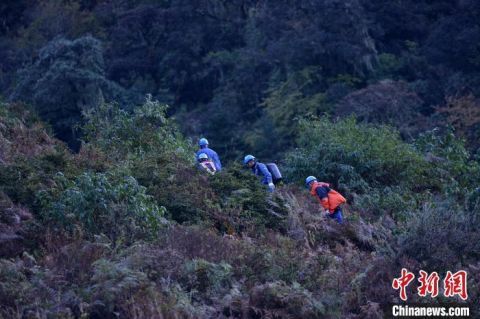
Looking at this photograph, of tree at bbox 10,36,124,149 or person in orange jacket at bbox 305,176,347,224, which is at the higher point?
tree at bbox 10,36,124,149

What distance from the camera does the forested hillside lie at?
434 inches

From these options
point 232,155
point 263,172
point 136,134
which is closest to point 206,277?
point 263,172

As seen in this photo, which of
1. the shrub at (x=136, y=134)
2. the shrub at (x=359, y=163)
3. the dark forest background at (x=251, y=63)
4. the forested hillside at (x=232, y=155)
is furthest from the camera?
the dark forest background at (x=251, y=63)

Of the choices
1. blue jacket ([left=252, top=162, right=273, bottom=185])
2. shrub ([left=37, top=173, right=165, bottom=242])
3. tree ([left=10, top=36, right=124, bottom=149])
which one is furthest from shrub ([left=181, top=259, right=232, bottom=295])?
tree ([left=10, top=36, right=124, bottom=149])

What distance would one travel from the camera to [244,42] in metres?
→ 40.2

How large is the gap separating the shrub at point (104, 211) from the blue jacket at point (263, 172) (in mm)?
4088

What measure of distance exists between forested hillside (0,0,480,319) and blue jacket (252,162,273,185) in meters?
0.33

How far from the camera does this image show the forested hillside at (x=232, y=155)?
11.0 metres

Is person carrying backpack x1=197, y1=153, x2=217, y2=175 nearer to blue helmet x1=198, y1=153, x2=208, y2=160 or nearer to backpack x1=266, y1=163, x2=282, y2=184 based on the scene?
blue helmet x1=198, y1=153, x2=208, y2=160

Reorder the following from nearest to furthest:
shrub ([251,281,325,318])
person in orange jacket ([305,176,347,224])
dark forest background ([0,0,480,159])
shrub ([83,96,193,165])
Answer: shrub ([251,281,325,318]), person in orange jacket ([305,176,347,224]), shrub ([83,96,193,165]), dark forest background ([0,0,480,159])

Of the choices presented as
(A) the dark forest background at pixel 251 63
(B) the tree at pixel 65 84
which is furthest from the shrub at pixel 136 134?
(B) the tree at pixel 65 84

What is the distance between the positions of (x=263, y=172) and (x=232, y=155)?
58.0 ft

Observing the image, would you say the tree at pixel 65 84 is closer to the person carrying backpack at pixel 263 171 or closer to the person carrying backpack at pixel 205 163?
the person carrying backpack at pixel 205 163

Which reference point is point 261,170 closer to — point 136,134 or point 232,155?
point 136,134
